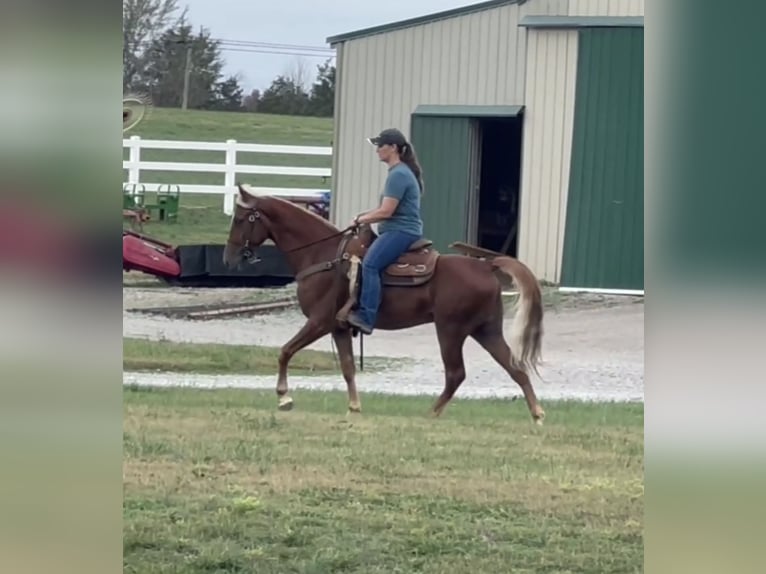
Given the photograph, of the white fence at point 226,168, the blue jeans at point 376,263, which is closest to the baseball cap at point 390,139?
the blue jeans at point 376,263

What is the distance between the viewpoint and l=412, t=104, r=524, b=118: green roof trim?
7.12 m

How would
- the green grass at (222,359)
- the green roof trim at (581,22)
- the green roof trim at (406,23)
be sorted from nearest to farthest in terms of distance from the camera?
the green roof trim at (406,23) → the green roof trim at (581,22) → the green grass at (222,359)

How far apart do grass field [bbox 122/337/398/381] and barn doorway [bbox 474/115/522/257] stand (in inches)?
44.6

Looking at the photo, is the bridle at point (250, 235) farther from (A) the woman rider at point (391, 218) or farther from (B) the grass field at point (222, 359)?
(B) the grass field at point (222, 359)

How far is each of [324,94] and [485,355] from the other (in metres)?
2.35

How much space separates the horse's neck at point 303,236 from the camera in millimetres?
7305

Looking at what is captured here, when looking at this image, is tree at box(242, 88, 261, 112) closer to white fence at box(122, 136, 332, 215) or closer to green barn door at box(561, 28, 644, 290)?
white fence at box(122, 136, 332, 215)

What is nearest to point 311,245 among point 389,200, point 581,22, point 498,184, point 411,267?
point 411,267

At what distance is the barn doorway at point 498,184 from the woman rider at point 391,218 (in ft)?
3.00

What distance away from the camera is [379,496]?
470cm

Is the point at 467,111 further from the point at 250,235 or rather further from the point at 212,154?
the point at 212,154
